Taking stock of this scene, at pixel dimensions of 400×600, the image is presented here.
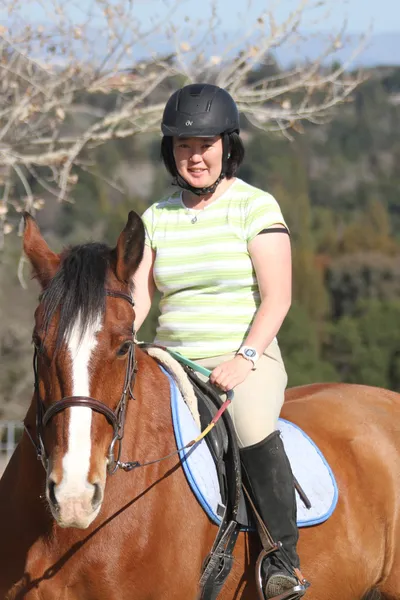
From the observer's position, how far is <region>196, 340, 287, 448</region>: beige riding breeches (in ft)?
15.4

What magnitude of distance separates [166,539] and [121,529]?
0.22 m

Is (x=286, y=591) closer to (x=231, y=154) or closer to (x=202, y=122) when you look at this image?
(x=231, y=154)

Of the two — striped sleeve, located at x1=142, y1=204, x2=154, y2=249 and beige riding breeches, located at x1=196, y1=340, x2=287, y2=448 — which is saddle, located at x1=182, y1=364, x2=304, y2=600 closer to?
beige riding breeches, located at x1=196, y1=340, x2=287, y2=448

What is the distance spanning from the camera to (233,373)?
4617mm

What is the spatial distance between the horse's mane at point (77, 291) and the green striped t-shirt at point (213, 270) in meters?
0.70

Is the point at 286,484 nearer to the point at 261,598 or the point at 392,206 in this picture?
the point at 261,598

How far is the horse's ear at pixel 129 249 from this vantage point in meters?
4.15

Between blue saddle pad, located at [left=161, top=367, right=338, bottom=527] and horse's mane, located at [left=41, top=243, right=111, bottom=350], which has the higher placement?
horse's mane, located at [left=41, top=243, right=111, bottom=350]

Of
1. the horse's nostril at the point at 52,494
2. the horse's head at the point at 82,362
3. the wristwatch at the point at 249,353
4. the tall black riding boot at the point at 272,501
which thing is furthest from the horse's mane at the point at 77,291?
the tall black riding boot at the point at 272,501

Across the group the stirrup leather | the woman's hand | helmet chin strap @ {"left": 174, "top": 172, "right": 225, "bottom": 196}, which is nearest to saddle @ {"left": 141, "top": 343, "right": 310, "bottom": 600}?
the stirrup leather

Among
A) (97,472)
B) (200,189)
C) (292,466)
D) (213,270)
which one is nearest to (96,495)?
(97,472)

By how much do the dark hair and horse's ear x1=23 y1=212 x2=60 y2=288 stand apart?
102 cm

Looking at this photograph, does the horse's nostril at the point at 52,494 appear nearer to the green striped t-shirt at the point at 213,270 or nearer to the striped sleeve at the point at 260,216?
the green striped t-shirt at the point at 213,270

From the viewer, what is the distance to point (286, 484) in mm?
4766
